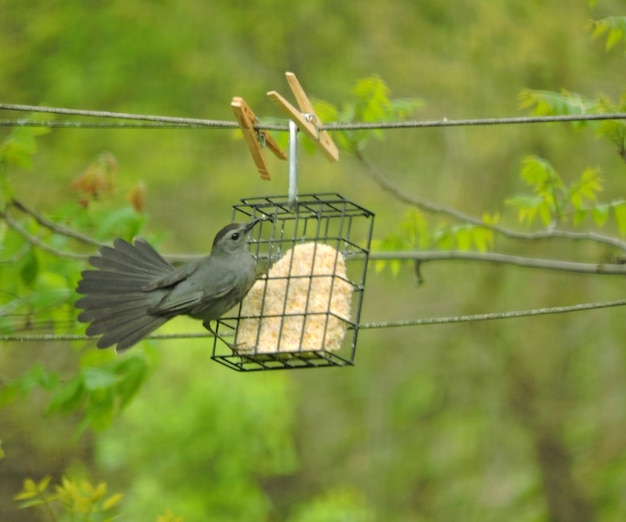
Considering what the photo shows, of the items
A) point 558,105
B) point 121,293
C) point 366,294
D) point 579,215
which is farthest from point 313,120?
point 366,294

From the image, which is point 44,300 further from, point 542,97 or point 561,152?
point 561,152

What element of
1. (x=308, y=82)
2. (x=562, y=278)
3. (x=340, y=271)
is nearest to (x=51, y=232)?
(x=340, y=271)

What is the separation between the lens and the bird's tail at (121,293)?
425cm

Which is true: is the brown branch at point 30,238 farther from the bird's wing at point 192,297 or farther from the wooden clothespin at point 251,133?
the wooden clothespin at point 251,133

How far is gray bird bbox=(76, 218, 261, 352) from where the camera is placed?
4.24m

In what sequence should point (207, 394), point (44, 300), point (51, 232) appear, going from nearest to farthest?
point (44, 300) → point (51, 232) → point (207, 394)

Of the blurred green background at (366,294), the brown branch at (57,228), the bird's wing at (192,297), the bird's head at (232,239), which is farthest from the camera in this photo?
the blurred green background at (366,294)

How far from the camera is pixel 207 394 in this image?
8.57m

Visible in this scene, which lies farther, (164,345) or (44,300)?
(164,345)

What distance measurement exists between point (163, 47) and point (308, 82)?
5.13 ft

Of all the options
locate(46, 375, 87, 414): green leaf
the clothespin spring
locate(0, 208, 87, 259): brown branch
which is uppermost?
the clothespin spring

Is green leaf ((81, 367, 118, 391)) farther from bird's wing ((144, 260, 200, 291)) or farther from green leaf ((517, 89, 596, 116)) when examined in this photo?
green leaf ((517, 89, 596, 116))

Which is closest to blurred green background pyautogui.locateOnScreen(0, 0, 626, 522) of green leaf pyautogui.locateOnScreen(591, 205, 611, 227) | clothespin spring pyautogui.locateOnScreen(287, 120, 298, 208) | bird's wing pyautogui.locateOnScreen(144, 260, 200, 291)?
green leaf pyautogui.locateOnScreen(591, 205, 611, 227)

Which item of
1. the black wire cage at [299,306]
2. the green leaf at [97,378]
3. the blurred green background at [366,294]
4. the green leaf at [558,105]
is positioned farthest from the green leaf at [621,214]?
the blurred green background at [366,294]
